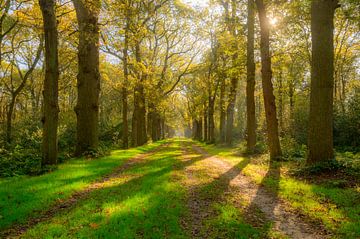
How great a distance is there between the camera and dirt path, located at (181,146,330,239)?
19.4ft

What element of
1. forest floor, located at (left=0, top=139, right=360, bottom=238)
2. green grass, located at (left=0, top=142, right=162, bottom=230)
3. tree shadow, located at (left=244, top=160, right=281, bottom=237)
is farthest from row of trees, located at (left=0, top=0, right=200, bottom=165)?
tree shadow, located at (left=244, top=160, right=281, bottom=237)

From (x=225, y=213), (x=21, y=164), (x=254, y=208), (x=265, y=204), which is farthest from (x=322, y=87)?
(x=21, y=164)

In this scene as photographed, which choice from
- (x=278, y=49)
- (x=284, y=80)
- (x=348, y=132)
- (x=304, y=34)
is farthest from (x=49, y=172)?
(x=284, y=80)

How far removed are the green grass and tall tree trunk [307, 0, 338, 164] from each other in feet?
27.3

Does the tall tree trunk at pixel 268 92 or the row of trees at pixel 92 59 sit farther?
the tall tree trunk at pixel 268 92

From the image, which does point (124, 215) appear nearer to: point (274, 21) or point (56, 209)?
point (56, 209)

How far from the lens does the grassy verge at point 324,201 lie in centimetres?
602

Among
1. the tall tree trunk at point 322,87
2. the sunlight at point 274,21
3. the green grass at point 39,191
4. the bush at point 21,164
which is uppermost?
the sunlight at point 274,21

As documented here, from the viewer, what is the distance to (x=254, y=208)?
7438 millimetres

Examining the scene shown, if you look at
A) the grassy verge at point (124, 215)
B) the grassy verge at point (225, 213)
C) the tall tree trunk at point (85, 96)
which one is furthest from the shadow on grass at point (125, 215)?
the tall tree trunk at point (85, 96)

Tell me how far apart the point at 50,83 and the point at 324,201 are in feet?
34.8

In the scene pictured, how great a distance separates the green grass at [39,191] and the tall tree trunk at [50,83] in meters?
1.08

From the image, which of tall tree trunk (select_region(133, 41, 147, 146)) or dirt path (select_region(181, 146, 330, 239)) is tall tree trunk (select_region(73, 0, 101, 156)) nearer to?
dirt path (select_region(181, 146, 330, 239))

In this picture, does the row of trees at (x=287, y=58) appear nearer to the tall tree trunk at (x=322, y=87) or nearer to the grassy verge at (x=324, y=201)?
the tall tree trunk at (x=322, y=87)
